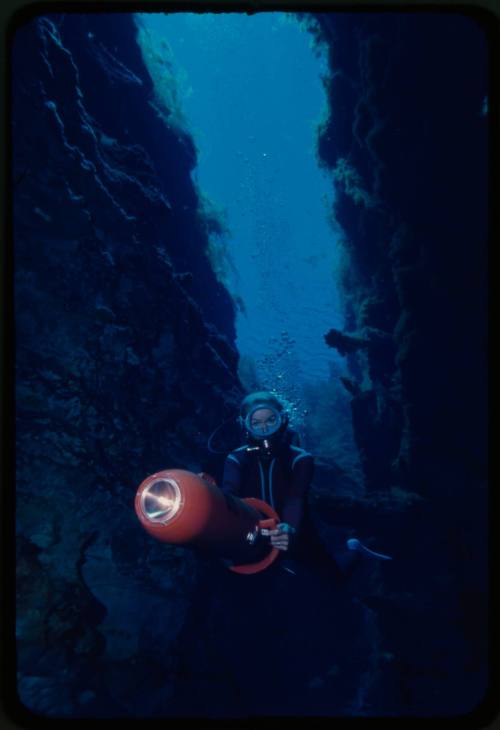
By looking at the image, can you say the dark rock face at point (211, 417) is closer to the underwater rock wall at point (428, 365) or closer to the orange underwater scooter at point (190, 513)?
the underwater rock wall at point (428, 365)

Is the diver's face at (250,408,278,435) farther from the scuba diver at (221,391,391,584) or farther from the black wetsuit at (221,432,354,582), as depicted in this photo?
the black wetsuit at (221,432,354,582)

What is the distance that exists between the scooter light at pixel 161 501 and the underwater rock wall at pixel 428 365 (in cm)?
499

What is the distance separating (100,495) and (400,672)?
519cm

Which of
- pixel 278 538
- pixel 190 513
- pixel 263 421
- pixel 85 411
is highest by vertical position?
pixel 85 411

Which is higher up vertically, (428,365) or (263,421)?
(428,365)

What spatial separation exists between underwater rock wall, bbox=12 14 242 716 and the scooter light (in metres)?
2.51

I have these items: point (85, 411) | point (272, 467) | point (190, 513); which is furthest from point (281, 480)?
point (85, 411)

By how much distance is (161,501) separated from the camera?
8.52ft

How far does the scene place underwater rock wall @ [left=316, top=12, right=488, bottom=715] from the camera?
584 cm

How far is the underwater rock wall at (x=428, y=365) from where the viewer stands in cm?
584

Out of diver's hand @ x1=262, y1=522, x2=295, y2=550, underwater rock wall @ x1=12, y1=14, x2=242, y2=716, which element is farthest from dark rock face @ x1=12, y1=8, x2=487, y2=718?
diver's hand @ x1=262, y1=522, x2=295, y2=550

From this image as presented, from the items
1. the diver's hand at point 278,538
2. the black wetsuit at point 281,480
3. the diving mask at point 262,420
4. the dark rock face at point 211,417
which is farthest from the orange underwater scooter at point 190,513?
the dark rock face at point 211,417

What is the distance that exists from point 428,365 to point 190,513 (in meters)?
5.57

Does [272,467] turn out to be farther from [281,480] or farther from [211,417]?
[211,417]
